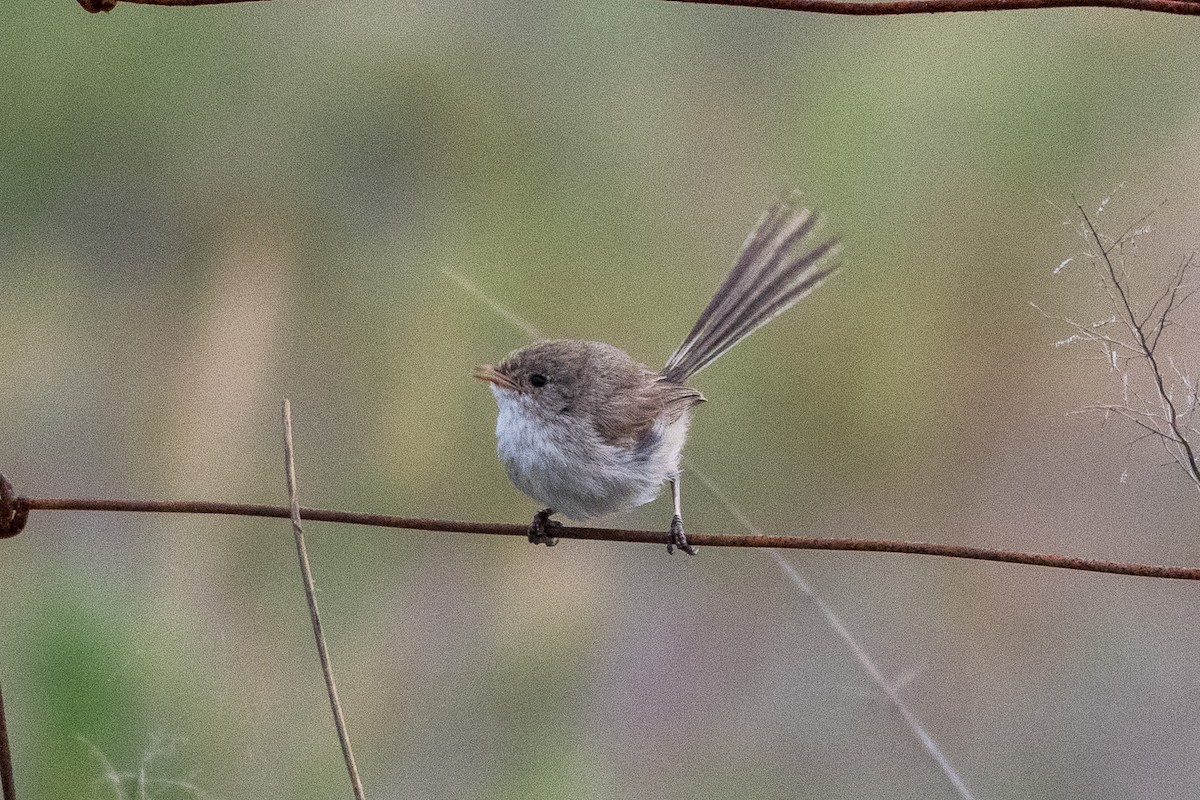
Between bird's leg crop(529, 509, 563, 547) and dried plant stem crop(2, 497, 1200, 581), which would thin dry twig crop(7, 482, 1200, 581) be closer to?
dried plant stem crop(2, 497, 1200, 581)

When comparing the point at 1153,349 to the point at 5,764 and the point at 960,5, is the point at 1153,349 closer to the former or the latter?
the point at 960,5

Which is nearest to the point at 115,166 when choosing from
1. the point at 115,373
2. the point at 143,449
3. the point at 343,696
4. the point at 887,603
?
the point at 115,373

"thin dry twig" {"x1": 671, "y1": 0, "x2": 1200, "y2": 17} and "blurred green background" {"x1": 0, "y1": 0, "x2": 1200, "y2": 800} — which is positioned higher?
"thin dry twig" {"x1": 671, "y1": 0, "x2": 1200, "y2": 17}

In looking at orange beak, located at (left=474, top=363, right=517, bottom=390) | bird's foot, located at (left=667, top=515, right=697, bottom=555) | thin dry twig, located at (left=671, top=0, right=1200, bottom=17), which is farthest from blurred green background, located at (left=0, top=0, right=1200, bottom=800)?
thin dry twig, located at (left=671, top=0, right=1200, bottom=17)

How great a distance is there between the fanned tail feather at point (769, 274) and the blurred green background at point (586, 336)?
89 cm

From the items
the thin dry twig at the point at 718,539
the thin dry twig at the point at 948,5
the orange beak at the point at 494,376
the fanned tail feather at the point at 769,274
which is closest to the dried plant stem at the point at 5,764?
the thin dry twig at the point at 718,539

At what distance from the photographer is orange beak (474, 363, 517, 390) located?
2.67 metres

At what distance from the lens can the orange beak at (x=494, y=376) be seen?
2671mm

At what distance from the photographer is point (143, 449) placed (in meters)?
3.56

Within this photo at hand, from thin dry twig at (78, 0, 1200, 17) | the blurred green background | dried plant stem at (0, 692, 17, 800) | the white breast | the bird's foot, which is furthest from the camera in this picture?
the blurred green background

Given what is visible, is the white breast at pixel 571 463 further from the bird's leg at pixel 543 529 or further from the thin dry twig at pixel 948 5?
the thin dry twig at pixel 948 5

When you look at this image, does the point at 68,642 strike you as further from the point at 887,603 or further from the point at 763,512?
the point at 887,603

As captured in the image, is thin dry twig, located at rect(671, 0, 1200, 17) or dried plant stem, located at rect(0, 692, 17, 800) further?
dried plant stem, located at rect(0, 692, 17, 800)

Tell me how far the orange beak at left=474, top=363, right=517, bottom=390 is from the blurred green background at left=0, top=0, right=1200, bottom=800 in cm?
Answer: 84
